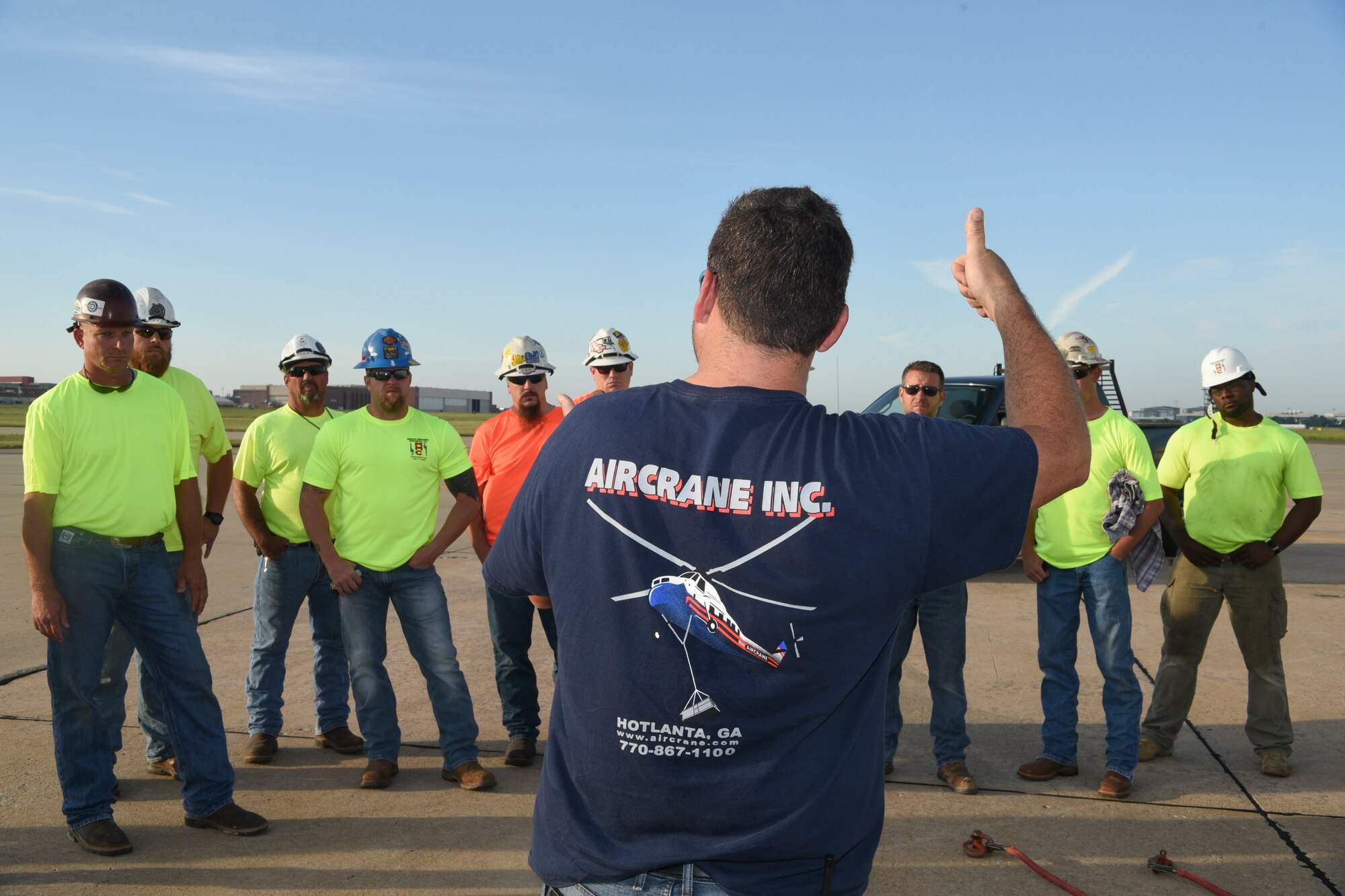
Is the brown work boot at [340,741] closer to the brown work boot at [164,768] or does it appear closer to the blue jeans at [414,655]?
the blue jeans at [414,655]

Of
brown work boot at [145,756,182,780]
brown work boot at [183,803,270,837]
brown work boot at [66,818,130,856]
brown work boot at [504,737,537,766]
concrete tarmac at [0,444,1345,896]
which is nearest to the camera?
concrete tarmac at [0,444,1345,896]

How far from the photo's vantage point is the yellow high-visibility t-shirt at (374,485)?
489 cm

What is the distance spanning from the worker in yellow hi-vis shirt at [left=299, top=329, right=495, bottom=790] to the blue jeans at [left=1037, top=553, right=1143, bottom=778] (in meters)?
2.92

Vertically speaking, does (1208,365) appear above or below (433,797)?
above

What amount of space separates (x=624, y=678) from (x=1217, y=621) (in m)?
8.11

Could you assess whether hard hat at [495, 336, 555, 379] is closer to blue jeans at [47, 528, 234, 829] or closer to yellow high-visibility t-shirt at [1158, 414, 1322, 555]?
blue jeans at [47, 528, 234, 829]

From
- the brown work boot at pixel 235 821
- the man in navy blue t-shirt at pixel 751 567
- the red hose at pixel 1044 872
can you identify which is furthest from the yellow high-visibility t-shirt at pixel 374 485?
the man in navy blue t-shirt at pixel 751 567

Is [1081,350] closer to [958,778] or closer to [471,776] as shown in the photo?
[958,778]

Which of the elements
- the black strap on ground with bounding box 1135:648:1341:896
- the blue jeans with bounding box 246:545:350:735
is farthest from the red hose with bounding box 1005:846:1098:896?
the blue jeans with bounding box 246:545:350:735

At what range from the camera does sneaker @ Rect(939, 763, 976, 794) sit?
4.64m

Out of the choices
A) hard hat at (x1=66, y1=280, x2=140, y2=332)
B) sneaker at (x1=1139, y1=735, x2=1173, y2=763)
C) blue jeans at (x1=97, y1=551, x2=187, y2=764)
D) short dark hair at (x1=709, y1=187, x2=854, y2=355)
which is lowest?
sneaker at (x1=1139, y1=735, x2=1173, y2=763)

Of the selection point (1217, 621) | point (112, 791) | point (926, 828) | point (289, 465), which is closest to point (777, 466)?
point (926, 828)

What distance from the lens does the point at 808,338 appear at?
1580 mm

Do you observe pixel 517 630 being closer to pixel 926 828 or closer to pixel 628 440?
pixel 926 828
